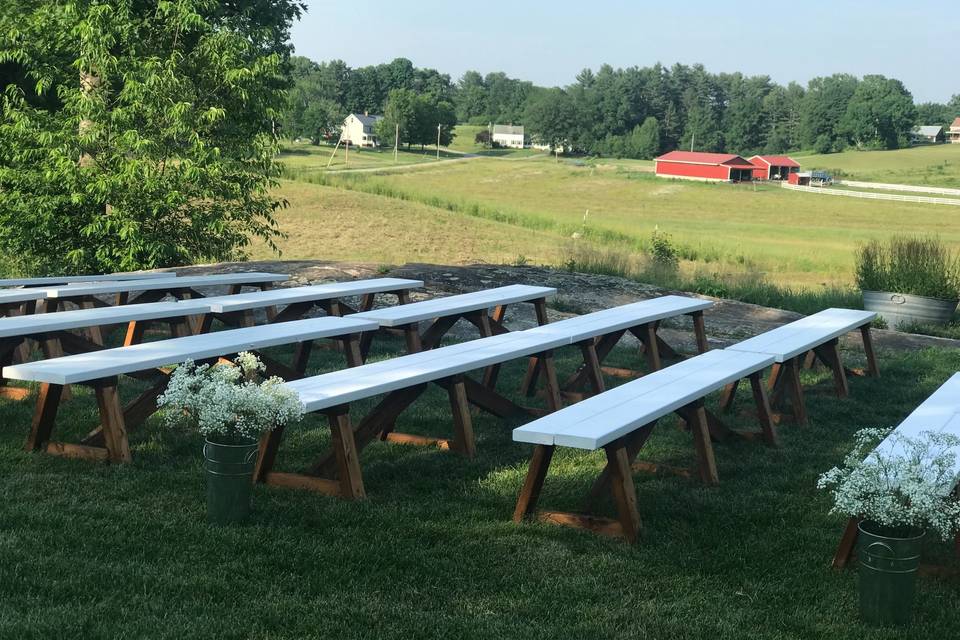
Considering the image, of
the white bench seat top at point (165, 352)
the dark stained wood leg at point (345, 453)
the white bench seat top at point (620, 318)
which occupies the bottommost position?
the dark stained wood leg at point (345, 453)

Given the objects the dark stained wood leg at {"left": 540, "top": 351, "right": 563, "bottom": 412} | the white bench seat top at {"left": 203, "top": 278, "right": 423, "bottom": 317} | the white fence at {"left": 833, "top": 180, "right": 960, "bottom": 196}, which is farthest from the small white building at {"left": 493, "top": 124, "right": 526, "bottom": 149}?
the dark stained wood leg at {"left": 540, "top": 351, "right": 563, "bottom": 412}

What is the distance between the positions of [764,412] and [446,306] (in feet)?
7.65

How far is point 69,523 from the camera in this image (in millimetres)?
3949

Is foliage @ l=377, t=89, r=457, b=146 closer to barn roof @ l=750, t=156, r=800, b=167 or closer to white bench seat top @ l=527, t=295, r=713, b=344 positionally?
barn roof @ l=750, t=156, r=800, b=167

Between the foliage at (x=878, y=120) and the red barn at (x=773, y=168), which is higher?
the foliage at (x=878, y=120)

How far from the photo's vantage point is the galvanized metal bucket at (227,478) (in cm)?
400

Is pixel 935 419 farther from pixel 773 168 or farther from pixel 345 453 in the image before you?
pixel 773 168

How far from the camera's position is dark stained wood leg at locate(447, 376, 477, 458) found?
540 cm

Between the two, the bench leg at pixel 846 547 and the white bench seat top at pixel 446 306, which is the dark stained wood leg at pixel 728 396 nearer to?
the white bench seat top at pixel 446 306

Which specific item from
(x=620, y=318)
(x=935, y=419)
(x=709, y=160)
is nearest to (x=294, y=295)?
(x=620, y=318)

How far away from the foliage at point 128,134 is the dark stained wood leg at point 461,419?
294 inches

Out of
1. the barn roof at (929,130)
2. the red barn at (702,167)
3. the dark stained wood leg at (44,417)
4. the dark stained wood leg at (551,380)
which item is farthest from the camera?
the barn roof at (929,130)

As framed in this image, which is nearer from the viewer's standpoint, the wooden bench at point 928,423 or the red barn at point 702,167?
the wooden bench at point 928,423

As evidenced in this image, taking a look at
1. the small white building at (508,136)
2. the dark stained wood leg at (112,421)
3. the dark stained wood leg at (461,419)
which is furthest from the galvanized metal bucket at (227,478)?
the small white building at (508,136)
